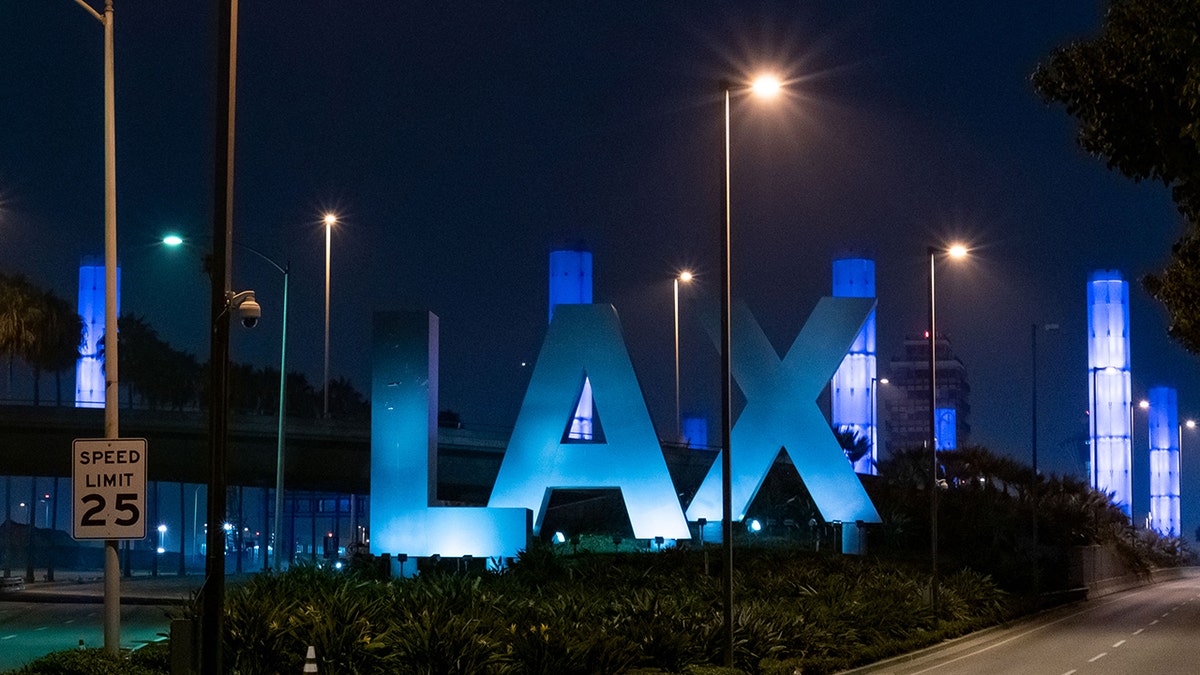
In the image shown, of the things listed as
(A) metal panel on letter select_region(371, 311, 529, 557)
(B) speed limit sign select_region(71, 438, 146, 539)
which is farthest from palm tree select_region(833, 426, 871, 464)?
(B) speed limit sign select_region(71, 438, 146, 539)

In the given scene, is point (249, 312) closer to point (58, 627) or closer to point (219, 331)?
point (219, 331)

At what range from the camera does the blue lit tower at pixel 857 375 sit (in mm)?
105688

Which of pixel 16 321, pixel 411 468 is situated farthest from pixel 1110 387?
pixel 411 468

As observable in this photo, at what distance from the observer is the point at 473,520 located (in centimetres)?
3969

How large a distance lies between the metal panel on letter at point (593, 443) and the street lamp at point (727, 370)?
18560 mm

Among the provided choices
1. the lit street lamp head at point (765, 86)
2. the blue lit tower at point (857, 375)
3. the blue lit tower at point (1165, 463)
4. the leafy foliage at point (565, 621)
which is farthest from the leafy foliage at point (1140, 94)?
the blue lit tower at point (1165, 463)

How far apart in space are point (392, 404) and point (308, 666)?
25.4m

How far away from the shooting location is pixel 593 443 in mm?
43656

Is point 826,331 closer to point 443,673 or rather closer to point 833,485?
point 833,485

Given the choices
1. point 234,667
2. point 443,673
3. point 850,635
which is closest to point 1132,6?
point 443,673

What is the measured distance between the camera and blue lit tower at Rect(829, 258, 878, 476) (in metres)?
106

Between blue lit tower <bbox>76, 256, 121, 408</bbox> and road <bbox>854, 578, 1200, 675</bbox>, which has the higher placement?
blue lit tower <bbox>76, 256, 121, 408</bbox>

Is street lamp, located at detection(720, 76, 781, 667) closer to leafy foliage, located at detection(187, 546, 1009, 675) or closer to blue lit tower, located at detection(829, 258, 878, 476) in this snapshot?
leafy foliage, located at detection(187, 546, 1009, 675)

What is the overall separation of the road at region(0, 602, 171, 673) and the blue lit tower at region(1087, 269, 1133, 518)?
76.7 metres
